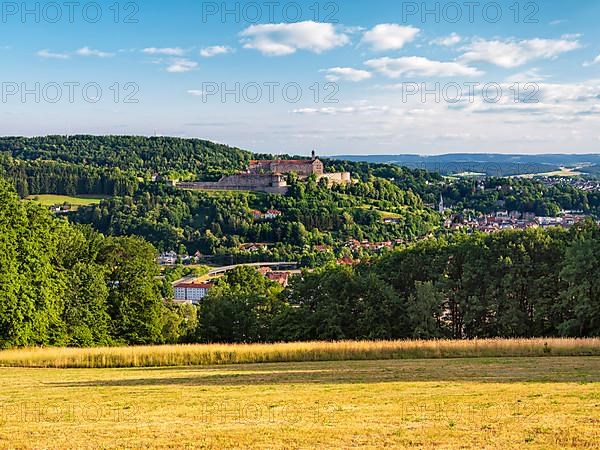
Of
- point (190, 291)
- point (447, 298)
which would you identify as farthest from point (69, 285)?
point (190, 291)

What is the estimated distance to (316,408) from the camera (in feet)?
42.1

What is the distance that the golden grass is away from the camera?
24.1 m

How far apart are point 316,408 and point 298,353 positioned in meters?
11.9

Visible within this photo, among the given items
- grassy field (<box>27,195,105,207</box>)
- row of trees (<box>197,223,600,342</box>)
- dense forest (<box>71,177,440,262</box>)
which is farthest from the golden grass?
grassy field (<box>27,195,105,207</box>)

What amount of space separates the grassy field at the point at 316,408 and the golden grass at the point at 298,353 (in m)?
3.87

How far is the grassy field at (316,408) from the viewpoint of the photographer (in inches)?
396

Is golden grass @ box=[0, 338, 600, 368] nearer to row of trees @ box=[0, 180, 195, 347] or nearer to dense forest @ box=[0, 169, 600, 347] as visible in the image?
row of trees @ box=[0, 180, 195, 347]

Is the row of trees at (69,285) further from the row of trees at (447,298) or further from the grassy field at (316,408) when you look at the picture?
the grassy field at (316,408)

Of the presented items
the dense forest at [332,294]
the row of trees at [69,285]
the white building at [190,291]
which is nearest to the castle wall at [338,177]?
the white building at [190,291]

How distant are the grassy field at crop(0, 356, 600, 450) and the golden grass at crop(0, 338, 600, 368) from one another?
3873 mm

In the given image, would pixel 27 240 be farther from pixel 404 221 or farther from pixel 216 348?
pixel 404 221

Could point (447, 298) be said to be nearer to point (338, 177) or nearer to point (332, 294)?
point (332, 294)

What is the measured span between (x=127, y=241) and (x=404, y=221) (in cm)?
10767

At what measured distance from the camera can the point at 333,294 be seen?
35188mm
